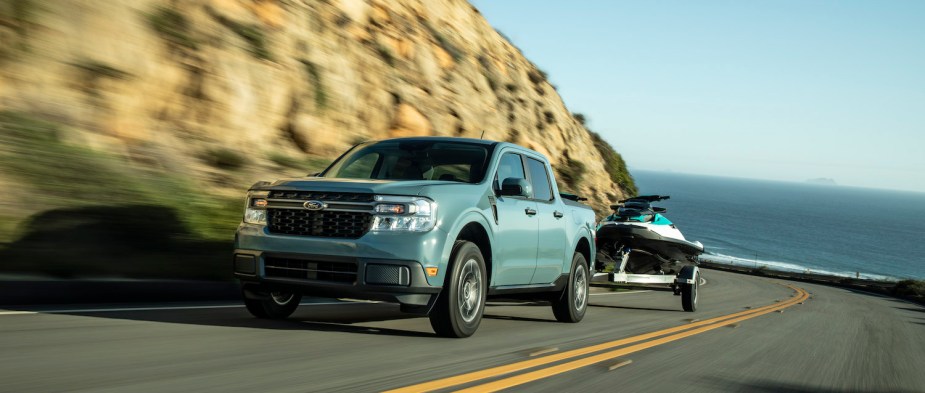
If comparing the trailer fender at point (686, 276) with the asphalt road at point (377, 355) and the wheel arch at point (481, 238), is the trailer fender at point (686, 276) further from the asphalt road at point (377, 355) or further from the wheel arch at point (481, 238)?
the wheel arch at point (481, 238)

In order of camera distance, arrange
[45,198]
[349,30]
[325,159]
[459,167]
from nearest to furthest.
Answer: [459,167], [45,198], [325,159], [349,30]

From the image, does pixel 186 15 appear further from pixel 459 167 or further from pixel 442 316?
pixel 442 316

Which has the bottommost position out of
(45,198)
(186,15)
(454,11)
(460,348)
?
(460,348)

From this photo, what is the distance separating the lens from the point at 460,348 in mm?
7387

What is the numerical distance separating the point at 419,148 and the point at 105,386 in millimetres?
4562

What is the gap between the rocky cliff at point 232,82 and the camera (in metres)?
13.9

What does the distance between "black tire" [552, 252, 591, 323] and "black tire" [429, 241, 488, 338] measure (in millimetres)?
2518

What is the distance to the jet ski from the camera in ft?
49.3

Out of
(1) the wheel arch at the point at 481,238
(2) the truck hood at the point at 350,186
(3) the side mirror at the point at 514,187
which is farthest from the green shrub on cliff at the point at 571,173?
(2) the truck hood at the point at 350,186

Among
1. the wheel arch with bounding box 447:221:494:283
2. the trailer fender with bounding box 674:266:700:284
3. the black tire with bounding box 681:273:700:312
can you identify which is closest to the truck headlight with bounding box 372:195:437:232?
the wheel arch with bounding box 447:221:494:283

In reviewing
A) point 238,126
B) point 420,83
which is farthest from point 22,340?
point 420,83

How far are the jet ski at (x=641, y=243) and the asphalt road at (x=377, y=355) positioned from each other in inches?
149

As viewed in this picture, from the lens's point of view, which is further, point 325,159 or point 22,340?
point 325,159

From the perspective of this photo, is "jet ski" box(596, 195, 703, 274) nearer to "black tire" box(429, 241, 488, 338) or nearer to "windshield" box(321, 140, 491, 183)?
"windshield" box(321, 140, 491, 183)
